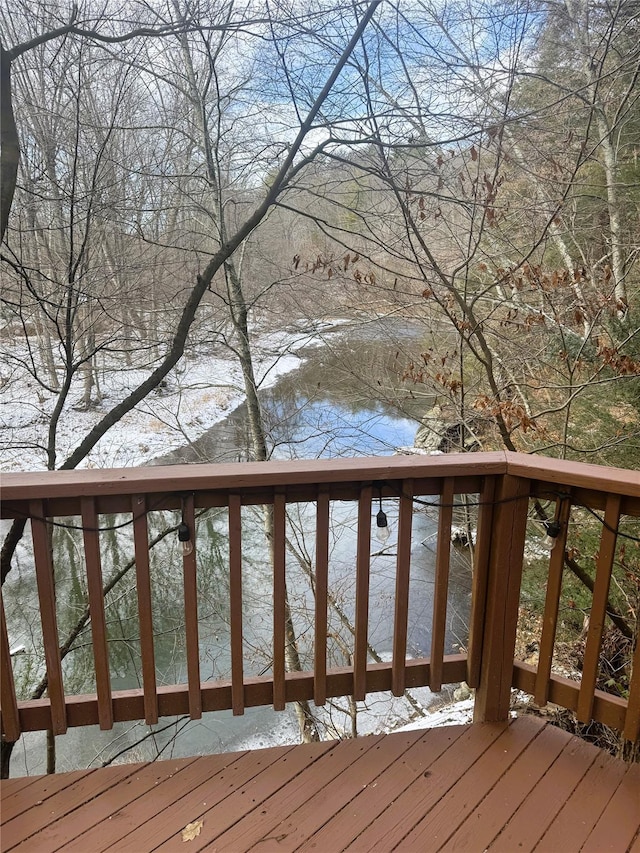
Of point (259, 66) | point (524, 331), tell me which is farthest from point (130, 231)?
point (524, 331)

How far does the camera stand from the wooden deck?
1.35 m

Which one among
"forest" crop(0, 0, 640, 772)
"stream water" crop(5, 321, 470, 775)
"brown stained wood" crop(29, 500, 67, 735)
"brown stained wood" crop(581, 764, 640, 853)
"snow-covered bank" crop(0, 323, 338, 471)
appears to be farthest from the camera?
"snow-covered bank" crop(0, 323, 338, 471)

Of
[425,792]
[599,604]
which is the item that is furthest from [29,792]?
[599,604]

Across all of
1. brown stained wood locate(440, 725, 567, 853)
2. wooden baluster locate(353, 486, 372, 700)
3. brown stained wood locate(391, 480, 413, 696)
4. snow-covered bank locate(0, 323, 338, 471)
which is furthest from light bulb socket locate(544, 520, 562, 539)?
snow-covered bank locate(0, 323, 338, 471)

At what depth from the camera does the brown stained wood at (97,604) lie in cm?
145

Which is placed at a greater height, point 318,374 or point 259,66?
point 259,66

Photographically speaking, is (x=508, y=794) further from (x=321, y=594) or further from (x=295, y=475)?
(x=295, y=475)

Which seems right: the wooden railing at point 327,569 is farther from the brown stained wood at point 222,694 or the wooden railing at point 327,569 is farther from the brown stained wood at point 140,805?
the brown stained wood at point 140,805

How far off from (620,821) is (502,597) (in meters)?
0.61

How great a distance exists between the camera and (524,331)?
5246 millimetres

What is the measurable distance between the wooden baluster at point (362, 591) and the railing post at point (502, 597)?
0.39 meters

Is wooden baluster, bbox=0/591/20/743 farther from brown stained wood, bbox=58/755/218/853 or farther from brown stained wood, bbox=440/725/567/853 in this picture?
brown stained wood, bbox=440/725/567/853

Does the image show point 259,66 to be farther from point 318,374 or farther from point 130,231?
point 318,374

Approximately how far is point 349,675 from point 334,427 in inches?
188
